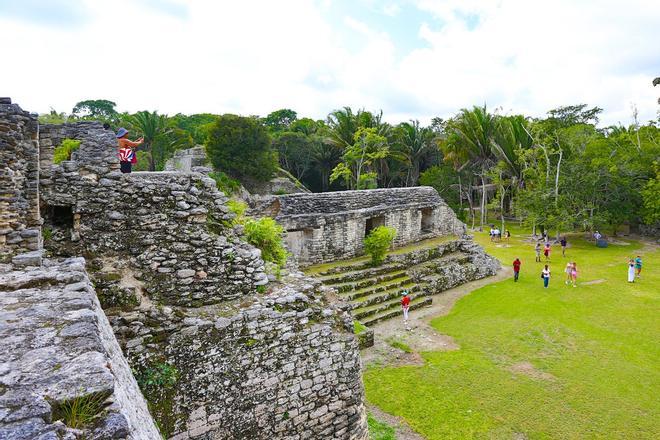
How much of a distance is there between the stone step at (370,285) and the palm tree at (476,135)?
56.1 ft

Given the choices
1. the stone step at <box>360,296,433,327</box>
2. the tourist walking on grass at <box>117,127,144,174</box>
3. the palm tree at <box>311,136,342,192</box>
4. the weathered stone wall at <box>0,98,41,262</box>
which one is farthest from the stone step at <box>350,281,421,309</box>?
the palm tree at <box>311,136,342,192</box>

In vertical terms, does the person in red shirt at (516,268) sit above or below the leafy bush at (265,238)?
below

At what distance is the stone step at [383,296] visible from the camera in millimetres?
11861

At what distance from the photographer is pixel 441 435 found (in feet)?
20.7

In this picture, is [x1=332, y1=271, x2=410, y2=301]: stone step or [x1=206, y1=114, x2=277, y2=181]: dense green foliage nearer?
[x1=332, y1=271, x2=410, y2=301]: stone step

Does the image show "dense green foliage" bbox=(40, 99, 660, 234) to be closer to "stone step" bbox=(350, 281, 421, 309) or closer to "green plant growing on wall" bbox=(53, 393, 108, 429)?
"stone step" bbox=(350, 281, 421, 309)

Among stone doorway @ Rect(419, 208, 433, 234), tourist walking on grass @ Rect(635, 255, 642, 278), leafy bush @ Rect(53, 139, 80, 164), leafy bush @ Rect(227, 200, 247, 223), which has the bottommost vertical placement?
tourist walking on grass @ Rect(635, 255, 642, 278)

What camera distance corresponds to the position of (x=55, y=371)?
1873 millimetres

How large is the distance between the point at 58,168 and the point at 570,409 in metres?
8.48

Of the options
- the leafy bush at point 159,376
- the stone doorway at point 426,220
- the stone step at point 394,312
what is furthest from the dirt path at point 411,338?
the leafy bush at point 159,376

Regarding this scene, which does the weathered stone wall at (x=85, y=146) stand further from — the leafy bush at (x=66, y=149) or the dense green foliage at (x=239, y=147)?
the dense green foliage at (x=239, y=147)

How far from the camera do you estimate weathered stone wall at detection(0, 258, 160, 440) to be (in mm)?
1596

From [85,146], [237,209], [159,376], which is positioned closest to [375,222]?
[237,209]

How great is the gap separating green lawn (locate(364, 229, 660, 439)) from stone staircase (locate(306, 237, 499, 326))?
139 cm
